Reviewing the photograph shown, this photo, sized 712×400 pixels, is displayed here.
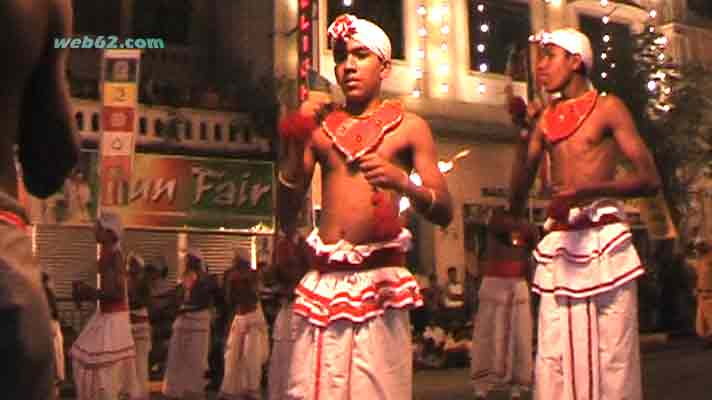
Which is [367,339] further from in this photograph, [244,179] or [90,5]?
[90,5]

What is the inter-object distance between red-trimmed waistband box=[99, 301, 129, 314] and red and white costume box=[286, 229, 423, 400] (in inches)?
218

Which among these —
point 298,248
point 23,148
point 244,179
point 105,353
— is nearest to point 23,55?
point 23,148

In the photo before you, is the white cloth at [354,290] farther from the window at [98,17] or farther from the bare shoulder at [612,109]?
the window at [98,17]

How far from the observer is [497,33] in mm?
20547

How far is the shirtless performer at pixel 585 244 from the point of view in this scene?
497 centimetres

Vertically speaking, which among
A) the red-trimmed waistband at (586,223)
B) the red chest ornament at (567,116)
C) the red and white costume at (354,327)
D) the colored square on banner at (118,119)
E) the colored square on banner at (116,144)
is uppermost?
the colored square on banner at (118,119)

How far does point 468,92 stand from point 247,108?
15.9ft

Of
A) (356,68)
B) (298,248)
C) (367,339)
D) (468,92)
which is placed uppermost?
(468,92)

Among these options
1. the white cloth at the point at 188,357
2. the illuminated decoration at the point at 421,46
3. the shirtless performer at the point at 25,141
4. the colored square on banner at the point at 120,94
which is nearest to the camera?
the shirtless performer at the point at 25,141

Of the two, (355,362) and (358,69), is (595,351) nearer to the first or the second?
(355,362)

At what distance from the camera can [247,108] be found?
55.7ft

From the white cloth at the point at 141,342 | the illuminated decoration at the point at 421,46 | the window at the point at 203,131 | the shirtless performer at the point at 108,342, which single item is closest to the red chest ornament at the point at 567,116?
the shirtless performer at the point at 108,342

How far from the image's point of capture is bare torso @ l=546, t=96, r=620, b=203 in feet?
16.8

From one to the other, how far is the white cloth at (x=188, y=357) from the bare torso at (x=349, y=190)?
7367 mm
